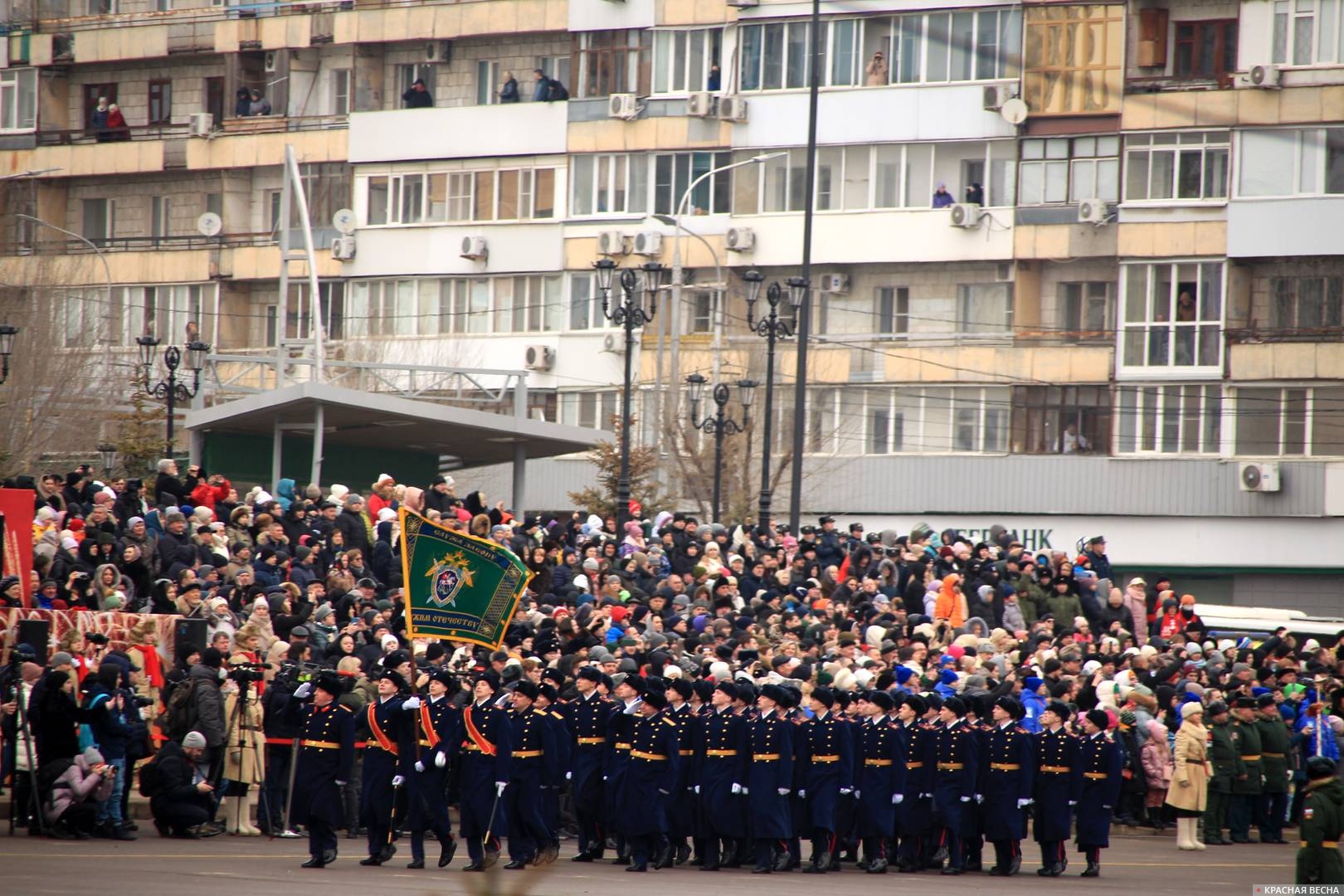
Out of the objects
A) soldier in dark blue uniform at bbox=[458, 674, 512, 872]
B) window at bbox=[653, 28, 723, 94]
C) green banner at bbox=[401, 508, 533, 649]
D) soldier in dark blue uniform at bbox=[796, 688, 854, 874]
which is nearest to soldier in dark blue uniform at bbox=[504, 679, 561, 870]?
soldier in dark blue uniform at bbox=[458, 674, 512, 872]

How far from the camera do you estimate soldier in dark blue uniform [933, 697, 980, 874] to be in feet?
61.8

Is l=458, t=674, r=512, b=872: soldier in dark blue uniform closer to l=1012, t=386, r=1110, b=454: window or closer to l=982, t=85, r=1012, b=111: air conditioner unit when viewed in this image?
l=1012, t=386, r=1110, b=454: window

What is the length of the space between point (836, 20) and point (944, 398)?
10.0m

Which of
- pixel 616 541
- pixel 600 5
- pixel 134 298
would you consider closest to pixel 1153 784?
pixel 616 541

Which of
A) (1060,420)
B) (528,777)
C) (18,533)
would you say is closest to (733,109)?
(1060,420)

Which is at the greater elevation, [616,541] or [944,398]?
[944,398]

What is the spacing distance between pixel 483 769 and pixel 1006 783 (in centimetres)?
505

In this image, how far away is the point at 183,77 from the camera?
196 feet

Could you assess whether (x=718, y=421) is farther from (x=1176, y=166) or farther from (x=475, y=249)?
(x=475, y=249)

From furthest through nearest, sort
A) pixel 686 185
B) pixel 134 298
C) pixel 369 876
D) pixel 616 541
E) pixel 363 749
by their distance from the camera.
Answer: pixel 134 298 → pixel 686 185 → pixel 616 541 → pixel 363 749 → pixel 369 876

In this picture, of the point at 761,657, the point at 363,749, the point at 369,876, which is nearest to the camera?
the point at 369,876

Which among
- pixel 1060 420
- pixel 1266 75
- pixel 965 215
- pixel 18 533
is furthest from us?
pixel 1060 420

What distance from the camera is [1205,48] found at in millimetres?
49344

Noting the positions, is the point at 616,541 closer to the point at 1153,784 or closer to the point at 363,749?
the point at 1153,784
